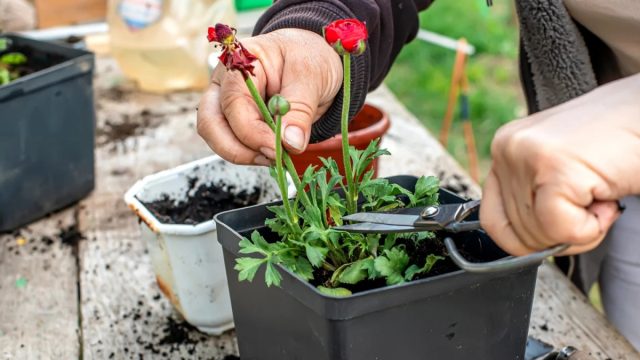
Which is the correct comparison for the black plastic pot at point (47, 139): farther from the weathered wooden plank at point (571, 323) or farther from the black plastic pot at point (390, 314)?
the weathered wooden plank at point (571, 323)

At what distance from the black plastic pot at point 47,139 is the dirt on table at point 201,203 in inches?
12.1

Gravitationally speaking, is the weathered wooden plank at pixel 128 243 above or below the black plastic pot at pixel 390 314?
below

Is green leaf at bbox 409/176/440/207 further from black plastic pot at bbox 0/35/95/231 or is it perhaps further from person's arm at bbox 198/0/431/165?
black plastic pot at bbox 0/35/95/231

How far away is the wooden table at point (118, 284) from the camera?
0.89 m

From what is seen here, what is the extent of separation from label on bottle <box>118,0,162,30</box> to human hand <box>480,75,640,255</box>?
1.31 m

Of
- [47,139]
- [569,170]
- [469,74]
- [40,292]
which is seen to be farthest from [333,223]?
[469,74]

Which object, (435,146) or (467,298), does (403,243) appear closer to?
(467,298)

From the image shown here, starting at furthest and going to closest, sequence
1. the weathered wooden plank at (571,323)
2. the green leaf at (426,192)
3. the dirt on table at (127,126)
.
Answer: the dirt on table at (127,126) → the weathered wooden plank at (571,323) → the green leaf at (426,192)

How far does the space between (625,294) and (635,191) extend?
0.61 meters

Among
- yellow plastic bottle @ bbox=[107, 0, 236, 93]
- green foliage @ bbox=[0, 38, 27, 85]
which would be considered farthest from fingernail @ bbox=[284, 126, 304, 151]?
yellow plastic bottle @ bbox=[107, 0, 236, 93]

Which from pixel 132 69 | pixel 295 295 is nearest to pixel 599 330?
pixel 295 295

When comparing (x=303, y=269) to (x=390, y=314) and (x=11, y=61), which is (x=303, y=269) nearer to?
(x=390, y=314)

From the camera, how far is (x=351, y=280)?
2.07 ft

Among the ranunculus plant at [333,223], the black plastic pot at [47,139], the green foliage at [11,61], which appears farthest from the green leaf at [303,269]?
the green foliage at [11,61]
